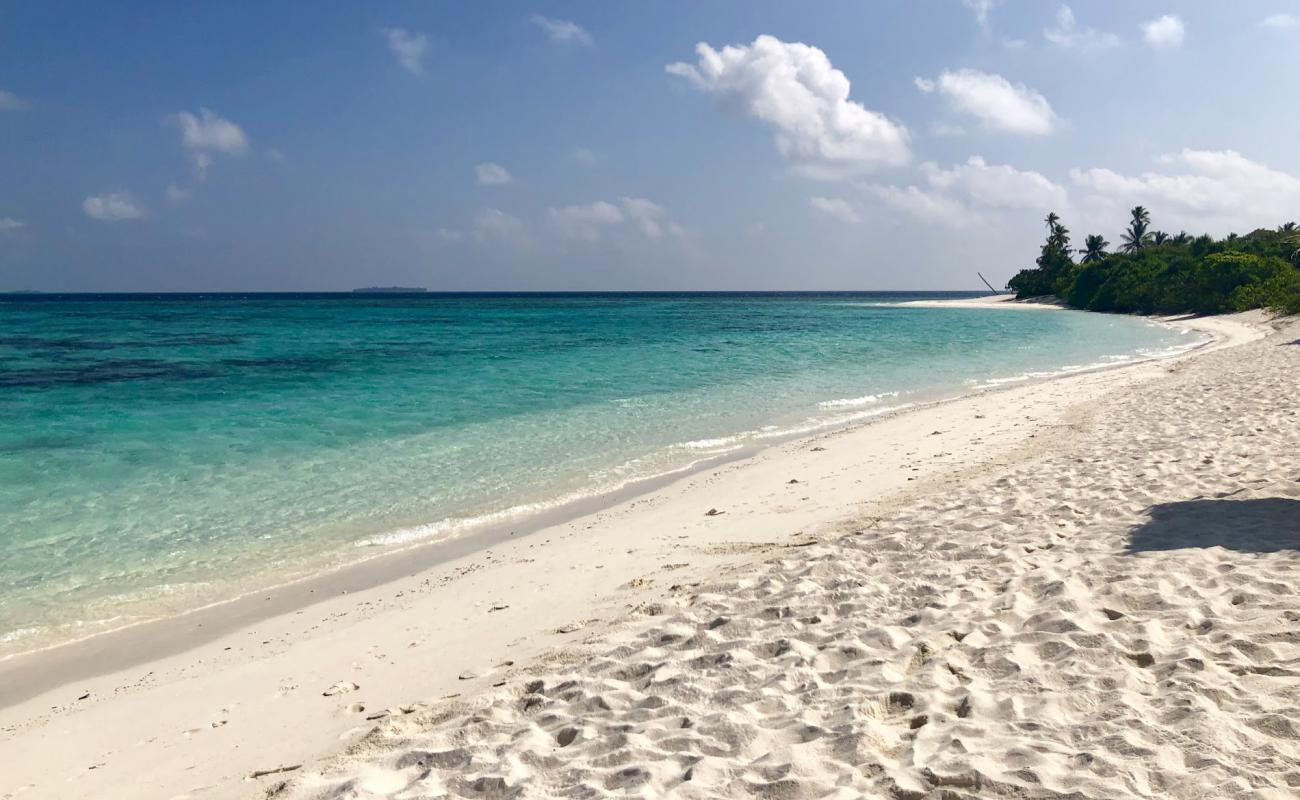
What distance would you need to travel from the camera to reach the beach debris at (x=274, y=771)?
14.2 ft

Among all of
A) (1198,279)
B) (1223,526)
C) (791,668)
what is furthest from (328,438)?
(1198,279)

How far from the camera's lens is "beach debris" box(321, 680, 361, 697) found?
17.7ft

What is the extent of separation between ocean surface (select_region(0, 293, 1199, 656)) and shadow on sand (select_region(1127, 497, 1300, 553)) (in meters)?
7.29

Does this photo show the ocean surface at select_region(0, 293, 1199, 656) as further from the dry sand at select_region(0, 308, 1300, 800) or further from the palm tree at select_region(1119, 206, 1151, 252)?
the palm tree at select_region(1119, 206, 1151, 252)

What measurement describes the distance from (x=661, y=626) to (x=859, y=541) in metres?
2.66

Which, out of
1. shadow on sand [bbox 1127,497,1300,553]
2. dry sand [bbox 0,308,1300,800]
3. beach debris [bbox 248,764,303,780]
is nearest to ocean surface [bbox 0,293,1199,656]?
dry sand [bbox 0,308,1300,800]

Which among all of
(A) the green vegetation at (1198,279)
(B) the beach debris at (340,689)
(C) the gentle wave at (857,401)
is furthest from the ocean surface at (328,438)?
(A) the green vegetation at (1198,279)

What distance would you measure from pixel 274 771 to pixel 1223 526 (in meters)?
7.52

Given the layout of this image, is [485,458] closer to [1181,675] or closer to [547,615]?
[547,615]

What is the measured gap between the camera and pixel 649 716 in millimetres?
4262

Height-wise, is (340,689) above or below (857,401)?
below

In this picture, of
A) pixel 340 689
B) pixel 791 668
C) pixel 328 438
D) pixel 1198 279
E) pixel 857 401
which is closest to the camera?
pixel 791 668

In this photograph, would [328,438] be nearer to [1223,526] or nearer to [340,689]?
[340,689]

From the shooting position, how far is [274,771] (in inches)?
172
